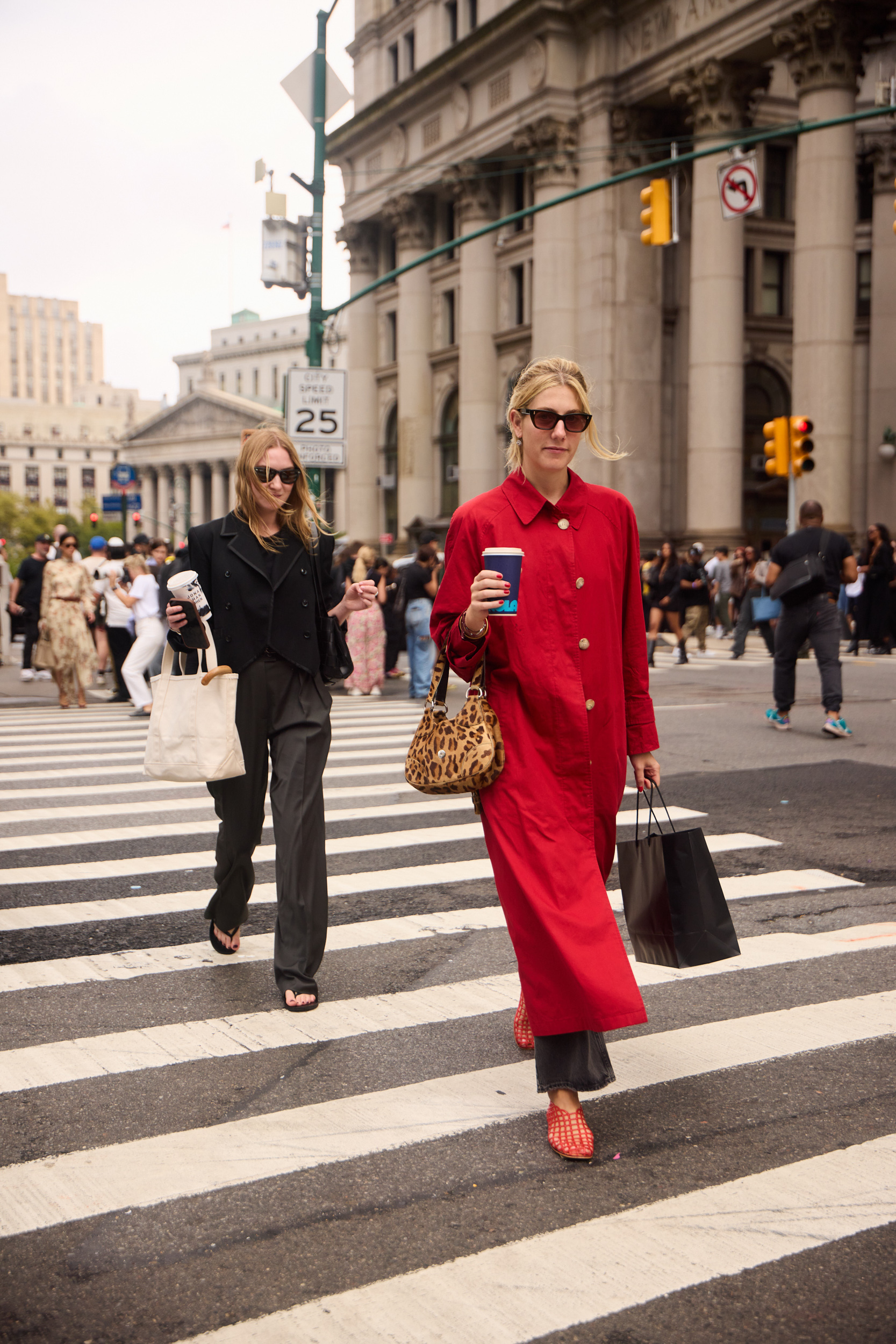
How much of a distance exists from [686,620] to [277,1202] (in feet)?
67.8

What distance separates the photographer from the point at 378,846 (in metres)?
7.79

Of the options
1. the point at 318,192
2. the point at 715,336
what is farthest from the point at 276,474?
the point at 715,336

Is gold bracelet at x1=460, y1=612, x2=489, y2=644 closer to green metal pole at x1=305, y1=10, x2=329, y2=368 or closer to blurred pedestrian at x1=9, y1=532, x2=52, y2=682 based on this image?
green metal pole at x1=305, y1=10, x2=329, y2=368

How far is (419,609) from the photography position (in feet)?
53.6

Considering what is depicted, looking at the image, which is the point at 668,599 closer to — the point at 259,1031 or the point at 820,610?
the point at 820,610

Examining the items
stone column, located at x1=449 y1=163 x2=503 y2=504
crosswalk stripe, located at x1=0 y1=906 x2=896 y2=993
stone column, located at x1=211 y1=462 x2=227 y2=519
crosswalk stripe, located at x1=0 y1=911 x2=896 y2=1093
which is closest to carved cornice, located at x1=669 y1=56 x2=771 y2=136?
stone column, located at x1=449 y1=163 x2=503 y2=504

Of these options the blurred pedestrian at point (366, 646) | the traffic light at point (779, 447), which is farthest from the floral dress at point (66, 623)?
the traffic light at point (779, 447)

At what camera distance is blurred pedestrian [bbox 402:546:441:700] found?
643 inches

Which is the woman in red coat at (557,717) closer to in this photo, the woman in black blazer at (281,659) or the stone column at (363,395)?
the woman in black blazer at (281,659)

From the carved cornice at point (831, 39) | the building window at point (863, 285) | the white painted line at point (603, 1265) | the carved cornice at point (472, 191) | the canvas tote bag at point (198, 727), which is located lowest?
the white painted line at point (603, 1265)

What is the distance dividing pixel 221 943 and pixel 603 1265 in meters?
2.82

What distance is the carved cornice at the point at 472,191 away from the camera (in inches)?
1741

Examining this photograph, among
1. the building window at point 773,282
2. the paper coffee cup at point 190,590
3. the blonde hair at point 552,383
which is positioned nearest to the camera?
the blonde hair at point 552,383

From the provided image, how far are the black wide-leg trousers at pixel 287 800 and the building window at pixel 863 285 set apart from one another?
3924 centimetres
